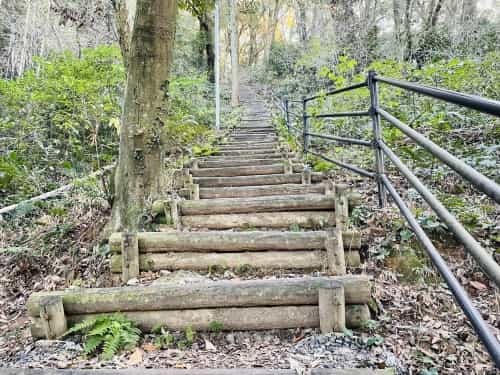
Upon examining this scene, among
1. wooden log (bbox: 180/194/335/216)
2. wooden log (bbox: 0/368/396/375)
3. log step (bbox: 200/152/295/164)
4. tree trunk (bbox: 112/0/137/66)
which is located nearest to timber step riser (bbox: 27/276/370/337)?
wooden log (bbox: 0/368/396/375)

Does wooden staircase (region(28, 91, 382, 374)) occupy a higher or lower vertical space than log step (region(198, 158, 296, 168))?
lower

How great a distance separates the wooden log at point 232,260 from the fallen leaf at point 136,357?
35.3 inches

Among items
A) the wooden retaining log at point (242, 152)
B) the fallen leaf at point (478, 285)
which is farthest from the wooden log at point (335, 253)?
the wooden retaining log at point (242, 152)

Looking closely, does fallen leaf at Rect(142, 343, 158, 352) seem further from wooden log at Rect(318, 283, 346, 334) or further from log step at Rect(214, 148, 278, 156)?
log step at Rect(214, 148, 278, 156)

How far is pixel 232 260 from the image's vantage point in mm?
2803

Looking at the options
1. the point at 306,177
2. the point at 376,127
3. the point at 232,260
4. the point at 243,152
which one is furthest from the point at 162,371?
the point at 243,152

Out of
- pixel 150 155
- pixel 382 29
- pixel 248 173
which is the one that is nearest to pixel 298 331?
pixel 150 155

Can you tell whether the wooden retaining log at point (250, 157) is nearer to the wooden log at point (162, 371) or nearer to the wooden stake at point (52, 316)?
the wooden stake at point (52, 316)

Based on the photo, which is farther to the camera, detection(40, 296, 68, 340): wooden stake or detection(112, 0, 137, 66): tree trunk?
detection(112, 0, 137, 66): tree trunk

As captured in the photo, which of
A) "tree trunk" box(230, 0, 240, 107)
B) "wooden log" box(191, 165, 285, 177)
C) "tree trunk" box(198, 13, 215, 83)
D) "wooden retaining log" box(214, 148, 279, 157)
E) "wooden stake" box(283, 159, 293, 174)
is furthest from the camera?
"tree trunk" box(198, 13, 215, 83)

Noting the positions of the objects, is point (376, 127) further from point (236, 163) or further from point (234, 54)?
point (234, 54)

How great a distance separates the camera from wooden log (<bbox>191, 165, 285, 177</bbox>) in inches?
209

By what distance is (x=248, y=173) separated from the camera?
5.31 meters

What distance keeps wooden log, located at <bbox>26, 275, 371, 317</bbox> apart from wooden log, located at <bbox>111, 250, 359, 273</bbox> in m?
0.58
